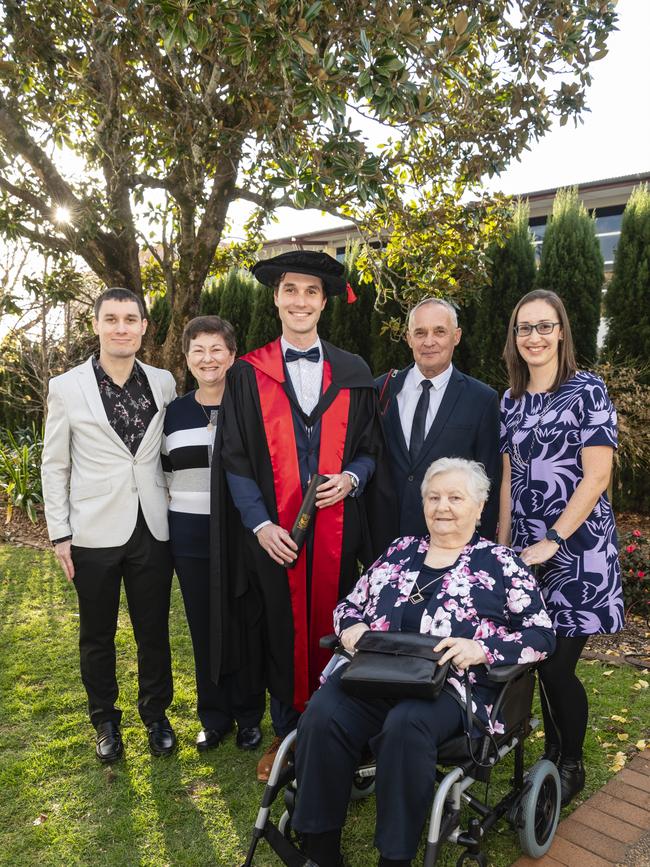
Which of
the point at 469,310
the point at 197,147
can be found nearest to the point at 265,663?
the point at 197,147

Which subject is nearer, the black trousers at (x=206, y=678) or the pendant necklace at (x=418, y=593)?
the pendant necklace at (x=418, y=593)

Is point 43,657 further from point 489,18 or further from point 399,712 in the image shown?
point 489,18

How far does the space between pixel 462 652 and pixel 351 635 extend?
0.41m

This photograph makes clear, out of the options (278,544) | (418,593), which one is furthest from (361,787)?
(278,544)

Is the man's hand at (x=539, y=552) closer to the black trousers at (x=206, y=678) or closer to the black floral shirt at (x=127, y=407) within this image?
the black trousers at (x=206, y=678)

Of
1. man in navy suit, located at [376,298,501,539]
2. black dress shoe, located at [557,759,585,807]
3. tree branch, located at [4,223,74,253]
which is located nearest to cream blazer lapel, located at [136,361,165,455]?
man in navy suit, located at [376,298,501,539]

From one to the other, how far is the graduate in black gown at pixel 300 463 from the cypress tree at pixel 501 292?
4.47 m

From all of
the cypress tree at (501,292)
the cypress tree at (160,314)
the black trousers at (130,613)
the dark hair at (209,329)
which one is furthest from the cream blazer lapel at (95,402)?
the cypress tree at (160,314)

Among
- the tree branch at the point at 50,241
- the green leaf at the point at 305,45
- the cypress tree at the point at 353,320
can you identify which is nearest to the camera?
the green leaf at the point at 305,45

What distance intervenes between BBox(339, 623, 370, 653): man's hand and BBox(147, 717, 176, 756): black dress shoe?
125 centimetres

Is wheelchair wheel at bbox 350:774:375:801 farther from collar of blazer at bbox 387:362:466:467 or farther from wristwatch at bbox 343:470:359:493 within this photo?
collar of blazer at bbox 387:362:466:467

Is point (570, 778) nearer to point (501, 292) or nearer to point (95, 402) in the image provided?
point (95, 402)

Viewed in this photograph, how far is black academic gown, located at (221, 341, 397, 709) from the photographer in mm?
2986

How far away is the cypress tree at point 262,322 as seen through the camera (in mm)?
9742
